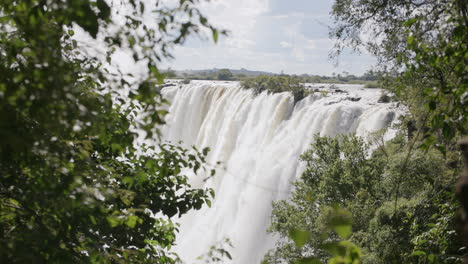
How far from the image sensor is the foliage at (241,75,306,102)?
20703 mm

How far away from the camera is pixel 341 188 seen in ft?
35.9

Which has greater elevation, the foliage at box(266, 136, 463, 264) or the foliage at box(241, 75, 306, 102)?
the foliage at box(241, 75, 306, 102)

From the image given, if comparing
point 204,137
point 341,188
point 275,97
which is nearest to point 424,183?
point 341,188

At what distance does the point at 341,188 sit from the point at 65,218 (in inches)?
397

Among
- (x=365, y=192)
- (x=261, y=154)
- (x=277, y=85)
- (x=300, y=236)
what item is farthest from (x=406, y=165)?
(x=277, y=85)

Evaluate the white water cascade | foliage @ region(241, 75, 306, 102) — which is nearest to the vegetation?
the white water cascade

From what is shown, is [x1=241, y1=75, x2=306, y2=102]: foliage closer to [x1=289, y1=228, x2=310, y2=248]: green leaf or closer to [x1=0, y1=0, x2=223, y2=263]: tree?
[x1=0, y1=0, x2=223, y2=263]: tree

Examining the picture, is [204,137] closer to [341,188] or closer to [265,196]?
[265,196]

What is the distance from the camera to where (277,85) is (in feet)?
76.8

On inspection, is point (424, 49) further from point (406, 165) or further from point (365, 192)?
point (365, 192)

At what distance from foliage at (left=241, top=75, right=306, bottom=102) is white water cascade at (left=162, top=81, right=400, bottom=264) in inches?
21.9

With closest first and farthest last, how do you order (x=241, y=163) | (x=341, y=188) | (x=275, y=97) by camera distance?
(x=341, y=188), (x=241, y=163), (x=275, y=97)

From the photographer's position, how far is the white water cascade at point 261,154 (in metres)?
15.7

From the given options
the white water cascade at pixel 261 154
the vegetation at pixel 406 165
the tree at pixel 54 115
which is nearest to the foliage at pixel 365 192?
the vegetation at pixel 406 165
